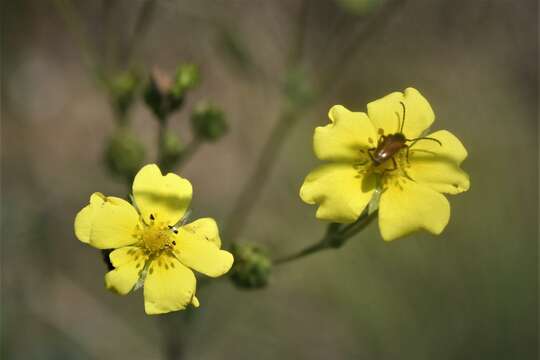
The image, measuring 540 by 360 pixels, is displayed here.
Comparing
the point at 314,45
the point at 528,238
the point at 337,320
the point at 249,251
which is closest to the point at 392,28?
the point at 314,45

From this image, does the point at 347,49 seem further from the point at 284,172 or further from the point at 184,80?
the point at 184,80

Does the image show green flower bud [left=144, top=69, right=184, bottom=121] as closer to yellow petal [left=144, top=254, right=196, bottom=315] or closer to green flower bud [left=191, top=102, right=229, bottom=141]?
green flower bud [left=191, top=102, right=229, bottom=141]

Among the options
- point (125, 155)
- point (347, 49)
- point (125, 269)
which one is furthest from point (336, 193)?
point (347, 49)

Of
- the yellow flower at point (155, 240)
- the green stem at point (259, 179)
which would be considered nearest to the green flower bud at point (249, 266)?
the yellow flower at point (155, 240)

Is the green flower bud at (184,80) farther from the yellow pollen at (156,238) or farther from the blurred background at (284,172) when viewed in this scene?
the blurred background at (284,172)

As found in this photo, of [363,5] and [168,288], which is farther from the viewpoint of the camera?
[363,5]

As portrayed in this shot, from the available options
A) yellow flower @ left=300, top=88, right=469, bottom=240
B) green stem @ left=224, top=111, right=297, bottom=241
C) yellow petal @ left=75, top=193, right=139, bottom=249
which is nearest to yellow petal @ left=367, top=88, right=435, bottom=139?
yellow flower @ left=300, top=88, right=469, bottom=240
